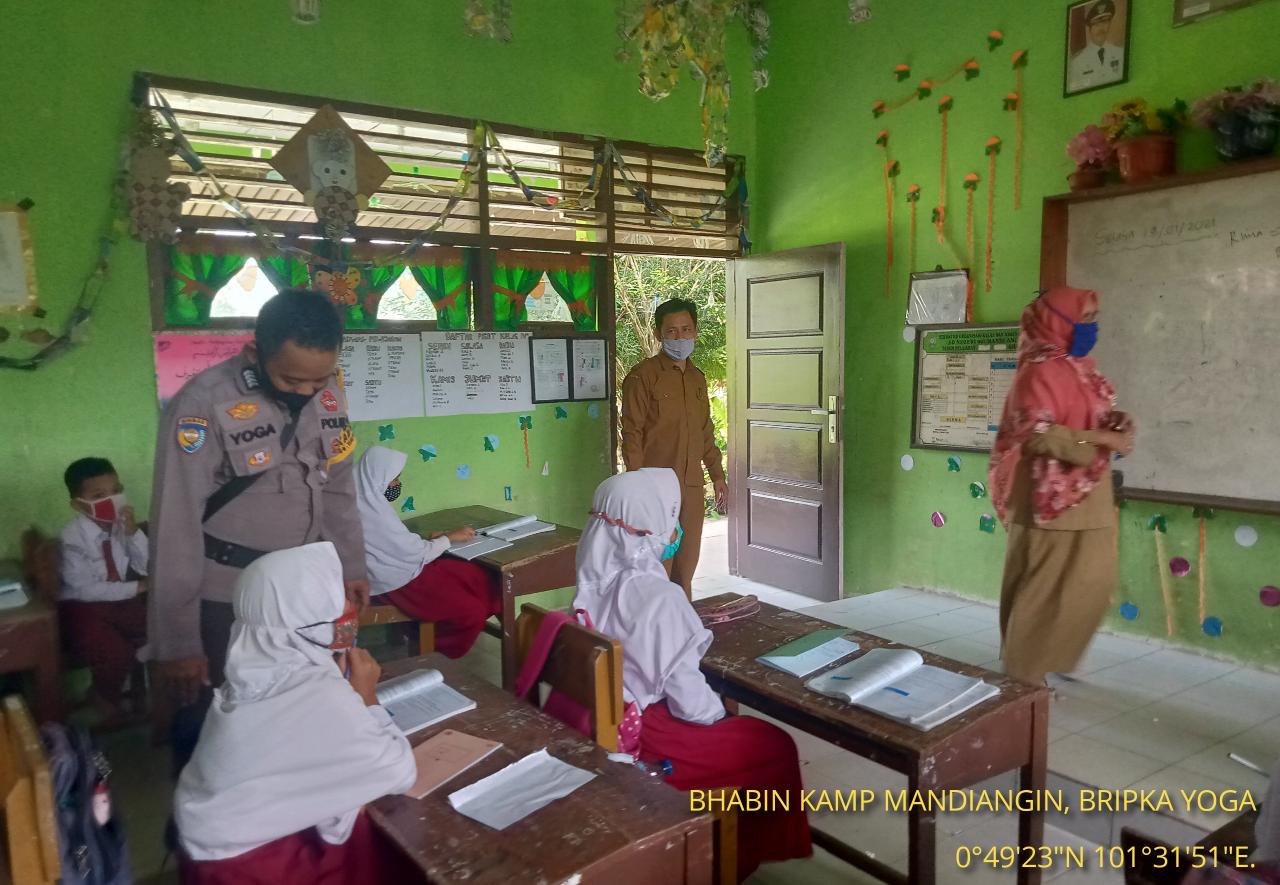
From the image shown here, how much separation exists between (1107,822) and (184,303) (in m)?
3.82

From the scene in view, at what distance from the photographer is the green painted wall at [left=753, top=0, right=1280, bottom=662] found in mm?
3393

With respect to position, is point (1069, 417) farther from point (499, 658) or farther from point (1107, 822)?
point (499, 658)

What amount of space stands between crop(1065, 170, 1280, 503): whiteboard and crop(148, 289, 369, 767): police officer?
316cm

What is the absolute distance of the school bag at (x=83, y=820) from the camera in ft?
4.29

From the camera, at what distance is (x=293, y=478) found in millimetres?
2047

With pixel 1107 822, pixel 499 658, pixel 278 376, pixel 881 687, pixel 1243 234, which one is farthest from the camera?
pixel 499 658

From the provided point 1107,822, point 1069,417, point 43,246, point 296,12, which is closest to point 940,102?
point 1069,417

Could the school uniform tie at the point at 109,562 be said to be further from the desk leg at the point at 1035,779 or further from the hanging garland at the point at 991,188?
the hanging garland at the point at 991,188

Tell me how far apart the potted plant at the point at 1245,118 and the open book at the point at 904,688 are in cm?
240

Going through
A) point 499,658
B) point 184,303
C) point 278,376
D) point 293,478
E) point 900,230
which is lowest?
point 499,658

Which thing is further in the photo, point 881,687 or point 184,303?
point 184,303

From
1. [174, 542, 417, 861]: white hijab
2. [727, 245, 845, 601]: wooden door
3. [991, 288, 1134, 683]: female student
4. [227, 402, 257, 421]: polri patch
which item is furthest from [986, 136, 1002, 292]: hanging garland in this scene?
[174, 542, 417, 861]: white hijab

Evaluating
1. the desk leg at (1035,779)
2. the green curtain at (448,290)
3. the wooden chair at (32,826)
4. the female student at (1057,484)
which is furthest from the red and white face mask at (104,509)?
the female student at (1057,484)

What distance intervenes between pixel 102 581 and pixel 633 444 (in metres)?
2.21
